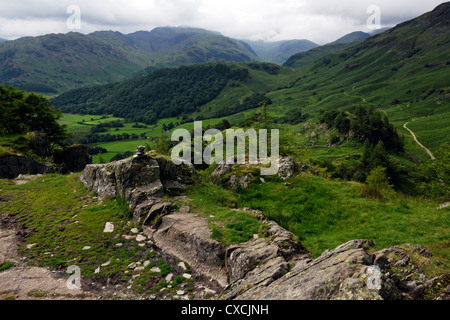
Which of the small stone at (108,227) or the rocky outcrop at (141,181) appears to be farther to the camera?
the rocky outcrop at (141,181)

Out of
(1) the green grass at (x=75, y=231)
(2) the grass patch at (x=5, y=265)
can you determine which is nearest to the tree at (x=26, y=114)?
(1) the green grass at (x=75, y=231)

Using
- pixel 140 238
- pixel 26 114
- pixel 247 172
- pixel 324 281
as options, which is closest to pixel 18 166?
pixel 26 114

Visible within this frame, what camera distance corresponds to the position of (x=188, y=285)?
1162 cm

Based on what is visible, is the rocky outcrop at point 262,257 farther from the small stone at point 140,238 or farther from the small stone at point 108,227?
the small stone at point 108,227

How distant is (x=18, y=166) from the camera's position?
104 ft

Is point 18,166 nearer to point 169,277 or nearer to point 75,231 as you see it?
point 75,231

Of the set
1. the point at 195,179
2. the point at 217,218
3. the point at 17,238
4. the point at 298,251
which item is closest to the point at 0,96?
the point at 17,238

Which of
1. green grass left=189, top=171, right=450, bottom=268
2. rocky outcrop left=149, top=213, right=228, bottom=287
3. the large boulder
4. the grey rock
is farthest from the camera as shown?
the grey rock

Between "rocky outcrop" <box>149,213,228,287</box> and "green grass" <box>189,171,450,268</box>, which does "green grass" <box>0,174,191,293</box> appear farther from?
"green grass" <box>189,171,450,268</box>

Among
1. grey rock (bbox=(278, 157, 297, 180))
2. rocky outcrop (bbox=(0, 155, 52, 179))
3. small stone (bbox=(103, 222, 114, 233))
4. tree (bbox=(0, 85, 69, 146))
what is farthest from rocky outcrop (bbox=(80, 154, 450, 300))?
tree (bbox=(0, 85, 69, 146))

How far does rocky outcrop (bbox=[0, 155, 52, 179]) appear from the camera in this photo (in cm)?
3041

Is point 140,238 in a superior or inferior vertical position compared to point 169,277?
superior

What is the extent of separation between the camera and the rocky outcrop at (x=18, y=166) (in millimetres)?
30406
